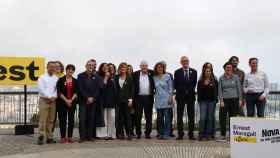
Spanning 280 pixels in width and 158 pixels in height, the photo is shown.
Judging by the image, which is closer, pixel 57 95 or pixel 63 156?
pixel 63 156

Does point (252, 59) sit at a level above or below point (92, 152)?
above

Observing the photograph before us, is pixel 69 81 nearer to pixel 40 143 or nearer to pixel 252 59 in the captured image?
pixel 40 143

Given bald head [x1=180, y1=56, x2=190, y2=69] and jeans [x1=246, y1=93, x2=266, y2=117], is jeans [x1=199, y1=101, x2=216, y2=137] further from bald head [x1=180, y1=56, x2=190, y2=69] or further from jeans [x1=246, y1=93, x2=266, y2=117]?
bald head [x1=180, y1=56, x2=190, y2=69]

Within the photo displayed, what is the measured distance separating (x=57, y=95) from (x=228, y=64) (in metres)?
4.11

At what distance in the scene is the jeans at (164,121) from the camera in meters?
13.6

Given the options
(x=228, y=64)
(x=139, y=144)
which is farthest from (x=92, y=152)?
(x=228, y=64)

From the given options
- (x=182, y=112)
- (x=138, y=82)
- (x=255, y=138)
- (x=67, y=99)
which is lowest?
(x=255, y=138)

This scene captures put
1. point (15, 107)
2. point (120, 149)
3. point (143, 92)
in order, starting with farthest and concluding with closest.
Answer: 1. point (15, 107)
2. point (143, 92)
3. point (120, 149)

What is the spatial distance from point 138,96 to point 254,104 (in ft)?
9.43

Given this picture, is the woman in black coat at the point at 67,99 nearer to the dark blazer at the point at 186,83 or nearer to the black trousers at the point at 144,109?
the black trousers at the point at 144,109

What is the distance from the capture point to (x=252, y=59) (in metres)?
13.2

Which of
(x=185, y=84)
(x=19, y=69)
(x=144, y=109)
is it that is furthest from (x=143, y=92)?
(x=19, y=69)

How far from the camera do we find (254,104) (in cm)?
1349

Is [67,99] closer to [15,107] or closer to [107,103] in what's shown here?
Result: [107,103]
